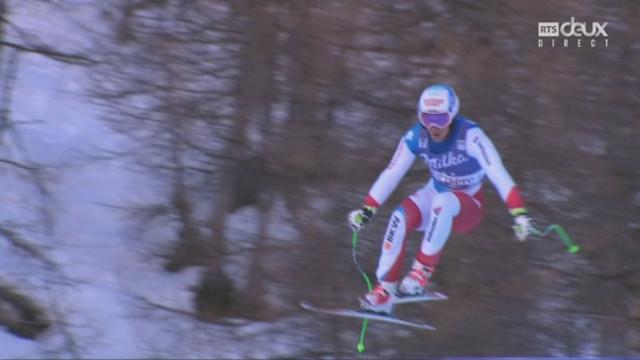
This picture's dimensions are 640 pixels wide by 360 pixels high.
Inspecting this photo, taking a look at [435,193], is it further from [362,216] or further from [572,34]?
[572,34]

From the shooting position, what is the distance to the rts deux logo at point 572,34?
7461mm

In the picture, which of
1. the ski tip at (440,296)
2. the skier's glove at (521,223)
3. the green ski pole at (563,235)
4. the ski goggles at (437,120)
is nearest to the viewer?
the ski goggles at (437,120)

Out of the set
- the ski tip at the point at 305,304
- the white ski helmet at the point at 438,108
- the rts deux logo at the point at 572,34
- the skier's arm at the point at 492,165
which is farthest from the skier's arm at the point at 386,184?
the rts deux logo at the point at 572,34

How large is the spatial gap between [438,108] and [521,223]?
872mm

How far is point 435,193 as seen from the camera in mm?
6648

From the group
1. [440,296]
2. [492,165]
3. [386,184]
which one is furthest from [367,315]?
[492,165]

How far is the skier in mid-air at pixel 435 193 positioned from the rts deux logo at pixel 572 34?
113 centimetres

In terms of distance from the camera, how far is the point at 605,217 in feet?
23.9

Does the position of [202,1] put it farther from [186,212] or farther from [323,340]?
[323,340]

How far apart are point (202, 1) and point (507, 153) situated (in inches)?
98.1

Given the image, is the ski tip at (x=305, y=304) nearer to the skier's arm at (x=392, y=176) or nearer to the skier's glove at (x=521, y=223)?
the skier's arm at (x=392, y=176)

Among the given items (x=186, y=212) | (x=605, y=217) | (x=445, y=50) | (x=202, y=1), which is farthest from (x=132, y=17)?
(x=605, y=217)

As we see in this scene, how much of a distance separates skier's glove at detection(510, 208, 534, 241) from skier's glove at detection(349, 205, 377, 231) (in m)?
0.90

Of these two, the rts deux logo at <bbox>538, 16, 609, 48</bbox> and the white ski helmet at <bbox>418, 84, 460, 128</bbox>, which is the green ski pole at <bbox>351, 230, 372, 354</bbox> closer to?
the white ski helmet at <bbox>418, 84, 460, 128</bbox>
